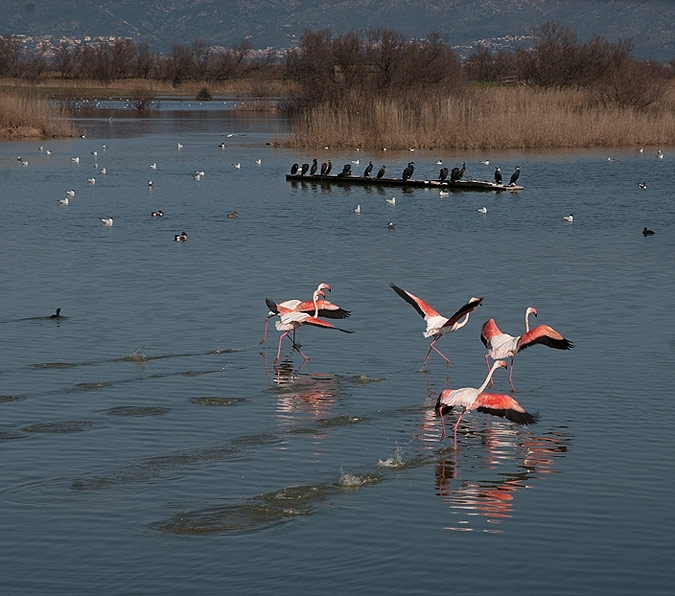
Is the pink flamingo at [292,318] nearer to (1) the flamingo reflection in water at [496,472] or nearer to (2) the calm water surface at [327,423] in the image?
(2) the calm water surface at [327,423]

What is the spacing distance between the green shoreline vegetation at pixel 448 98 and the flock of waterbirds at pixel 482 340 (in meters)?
32.1

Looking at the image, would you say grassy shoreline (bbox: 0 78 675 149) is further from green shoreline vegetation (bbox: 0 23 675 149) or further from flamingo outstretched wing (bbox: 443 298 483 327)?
flamingo outstretched wing (bbox: 443 298 483 327)

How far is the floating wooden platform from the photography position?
109 feet

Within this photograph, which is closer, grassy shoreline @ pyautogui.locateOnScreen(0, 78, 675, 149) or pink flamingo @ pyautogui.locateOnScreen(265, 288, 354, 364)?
pink flamingo @ pyautogui.locateOnScreen(265, 288, 354, 364)

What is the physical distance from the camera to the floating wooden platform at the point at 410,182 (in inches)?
1307

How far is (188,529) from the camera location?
329 inches

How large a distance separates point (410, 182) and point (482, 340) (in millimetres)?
22439

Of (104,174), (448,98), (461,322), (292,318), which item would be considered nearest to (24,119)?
(104,174)

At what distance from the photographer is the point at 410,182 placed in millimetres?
34688

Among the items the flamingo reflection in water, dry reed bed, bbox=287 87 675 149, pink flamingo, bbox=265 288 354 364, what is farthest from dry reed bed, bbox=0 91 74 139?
the flamingo reflection in water

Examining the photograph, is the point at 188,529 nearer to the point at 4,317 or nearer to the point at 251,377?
the point at 251,377

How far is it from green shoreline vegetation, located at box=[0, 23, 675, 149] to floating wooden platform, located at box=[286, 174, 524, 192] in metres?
10.0

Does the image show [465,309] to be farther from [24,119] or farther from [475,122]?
[24,119]

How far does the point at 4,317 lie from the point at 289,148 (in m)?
34.0
